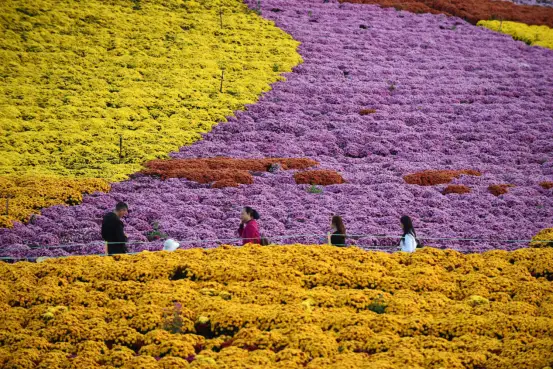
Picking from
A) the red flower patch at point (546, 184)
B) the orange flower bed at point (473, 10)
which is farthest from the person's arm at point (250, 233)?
the orange flower bed at point (473, 10)

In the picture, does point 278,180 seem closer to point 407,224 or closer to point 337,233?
point 337,233

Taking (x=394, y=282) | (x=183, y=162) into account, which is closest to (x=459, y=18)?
(x=183, y=162)

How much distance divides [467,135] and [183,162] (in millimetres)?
14001

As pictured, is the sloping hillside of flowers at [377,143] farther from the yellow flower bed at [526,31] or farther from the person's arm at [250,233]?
the person's arm at [250,233]

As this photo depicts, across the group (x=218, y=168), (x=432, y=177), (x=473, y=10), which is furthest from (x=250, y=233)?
(x=473, y=10)

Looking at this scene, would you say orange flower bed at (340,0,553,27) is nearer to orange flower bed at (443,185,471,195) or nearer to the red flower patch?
the red flower patch

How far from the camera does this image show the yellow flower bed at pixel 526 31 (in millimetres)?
49844

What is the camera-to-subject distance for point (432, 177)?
2920 cm

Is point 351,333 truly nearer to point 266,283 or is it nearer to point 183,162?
point 266,283

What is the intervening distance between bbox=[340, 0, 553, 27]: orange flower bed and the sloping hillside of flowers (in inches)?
51.9

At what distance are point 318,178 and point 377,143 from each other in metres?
5.86

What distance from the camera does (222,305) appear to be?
1573cm

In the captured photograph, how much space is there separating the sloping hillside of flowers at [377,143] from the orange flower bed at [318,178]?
0.40 metres

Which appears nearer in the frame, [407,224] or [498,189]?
[407,224]
